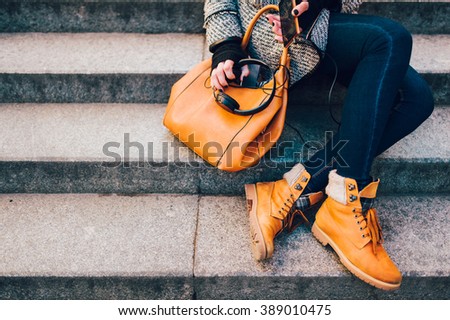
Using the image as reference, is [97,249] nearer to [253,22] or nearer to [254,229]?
[254,229]

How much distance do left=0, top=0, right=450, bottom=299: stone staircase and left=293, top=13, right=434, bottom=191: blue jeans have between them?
24cm

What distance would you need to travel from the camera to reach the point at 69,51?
2.46 meters

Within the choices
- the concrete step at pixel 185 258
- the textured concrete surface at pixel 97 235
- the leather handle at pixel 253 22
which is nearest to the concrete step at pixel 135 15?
the leather handle at pixel 253 22

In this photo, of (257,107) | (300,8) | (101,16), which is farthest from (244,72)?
(101,16)

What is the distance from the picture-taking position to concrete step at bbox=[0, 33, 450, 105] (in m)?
2.27

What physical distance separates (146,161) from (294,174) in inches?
28.7

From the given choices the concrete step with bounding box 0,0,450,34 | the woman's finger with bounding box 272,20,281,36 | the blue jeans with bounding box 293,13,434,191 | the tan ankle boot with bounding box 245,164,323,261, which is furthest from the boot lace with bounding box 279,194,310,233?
the concrete step with bounding box 0,0,450,34

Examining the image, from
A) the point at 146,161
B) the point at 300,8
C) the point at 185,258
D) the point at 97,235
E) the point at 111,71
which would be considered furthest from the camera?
the point at 111,71

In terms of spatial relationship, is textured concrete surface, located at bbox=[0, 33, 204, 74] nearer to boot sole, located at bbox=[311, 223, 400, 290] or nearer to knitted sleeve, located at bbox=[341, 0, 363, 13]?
knitted sleeve, located at bbox=[341, 0, 363, 13]

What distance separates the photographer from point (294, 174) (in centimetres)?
183

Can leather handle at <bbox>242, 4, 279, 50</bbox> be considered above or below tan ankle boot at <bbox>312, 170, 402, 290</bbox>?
above

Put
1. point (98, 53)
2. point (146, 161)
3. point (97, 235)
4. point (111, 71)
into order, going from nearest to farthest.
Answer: point (97, 235) < point (146, 161) < point (111, 71) < point (98, 53)

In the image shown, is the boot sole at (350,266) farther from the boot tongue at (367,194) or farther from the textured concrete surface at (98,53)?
the textured concrete surface at (98,53)

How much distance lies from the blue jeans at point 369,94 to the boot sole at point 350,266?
0.70 ft
